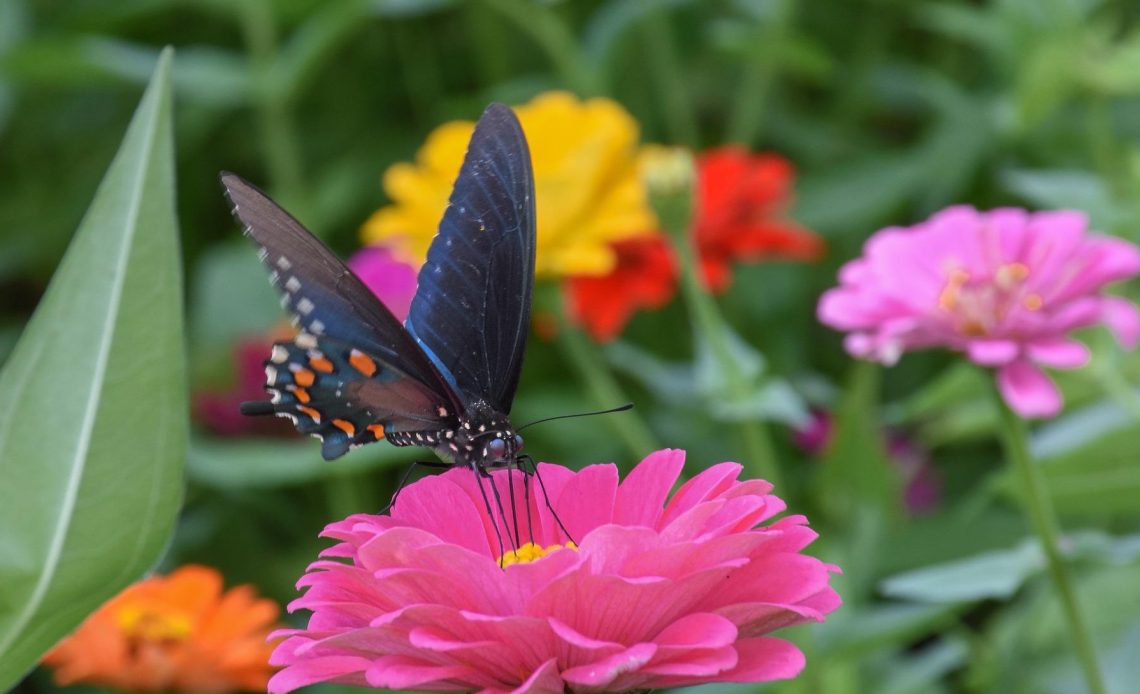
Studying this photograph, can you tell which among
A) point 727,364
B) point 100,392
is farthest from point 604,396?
point 100,392

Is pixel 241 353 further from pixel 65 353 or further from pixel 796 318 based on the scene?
pixel 65 353

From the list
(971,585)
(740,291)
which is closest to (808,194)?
(740,291)

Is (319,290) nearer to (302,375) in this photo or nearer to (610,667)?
(302,375)

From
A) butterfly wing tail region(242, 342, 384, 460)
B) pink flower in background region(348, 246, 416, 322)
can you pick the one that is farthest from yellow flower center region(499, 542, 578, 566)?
pink flower in background region(348, 246, 416, 322)

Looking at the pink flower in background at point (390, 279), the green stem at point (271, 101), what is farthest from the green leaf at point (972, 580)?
the green stem at point (271, 101)

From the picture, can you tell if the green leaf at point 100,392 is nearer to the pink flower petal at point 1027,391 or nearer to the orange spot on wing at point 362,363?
the orange spot on wing at point 362,363

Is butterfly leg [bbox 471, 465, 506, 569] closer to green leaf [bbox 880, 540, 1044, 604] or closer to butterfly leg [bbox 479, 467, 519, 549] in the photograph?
butterfly leg [bbox 479, 467, 519, 549]
